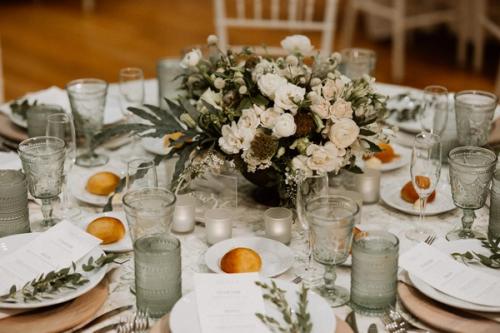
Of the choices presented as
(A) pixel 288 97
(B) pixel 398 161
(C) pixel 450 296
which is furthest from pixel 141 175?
(B) pixel 398 161

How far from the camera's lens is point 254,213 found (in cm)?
186

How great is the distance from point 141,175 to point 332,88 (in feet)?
1.47

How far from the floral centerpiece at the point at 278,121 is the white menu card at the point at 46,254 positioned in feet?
0.92

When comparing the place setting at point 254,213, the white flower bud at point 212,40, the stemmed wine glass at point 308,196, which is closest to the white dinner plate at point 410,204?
the place setting at point 254,213

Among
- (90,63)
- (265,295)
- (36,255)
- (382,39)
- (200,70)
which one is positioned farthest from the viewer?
(382,39)

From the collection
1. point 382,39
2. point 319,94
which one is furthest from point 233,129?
point 382,39

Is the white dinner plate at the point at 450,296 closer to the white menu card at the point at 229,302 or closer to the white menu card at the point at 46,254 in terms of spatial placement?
the white menu card at the point at 229,302

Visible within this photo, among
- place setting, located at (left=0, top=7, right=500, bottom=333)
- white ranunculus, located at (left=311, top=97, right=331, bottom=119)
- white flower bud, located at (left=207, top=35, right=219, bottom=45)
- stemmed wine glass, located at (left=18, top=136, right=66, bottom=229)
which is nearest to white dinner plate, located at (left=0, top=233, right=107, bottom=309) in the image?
place setting, located at (left=0, top=7, right=500, bottom=333)

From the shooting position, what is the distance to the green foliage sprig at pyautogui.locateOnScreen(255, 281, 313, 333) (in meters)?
1.33

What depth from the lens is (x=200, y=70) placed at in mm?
1965

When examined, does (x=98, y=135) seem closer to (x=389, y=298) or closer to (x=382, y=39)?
(x=389, y=298)

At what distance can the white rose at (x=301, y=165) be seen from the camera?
1702mm

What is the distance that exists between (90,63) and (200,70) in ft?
11.4

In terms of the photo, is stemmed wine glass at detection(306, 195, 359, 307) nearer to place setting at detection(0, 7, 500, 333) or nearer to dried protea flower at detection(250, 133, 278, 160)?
place setting at detection(0, 7, 500, 333)
